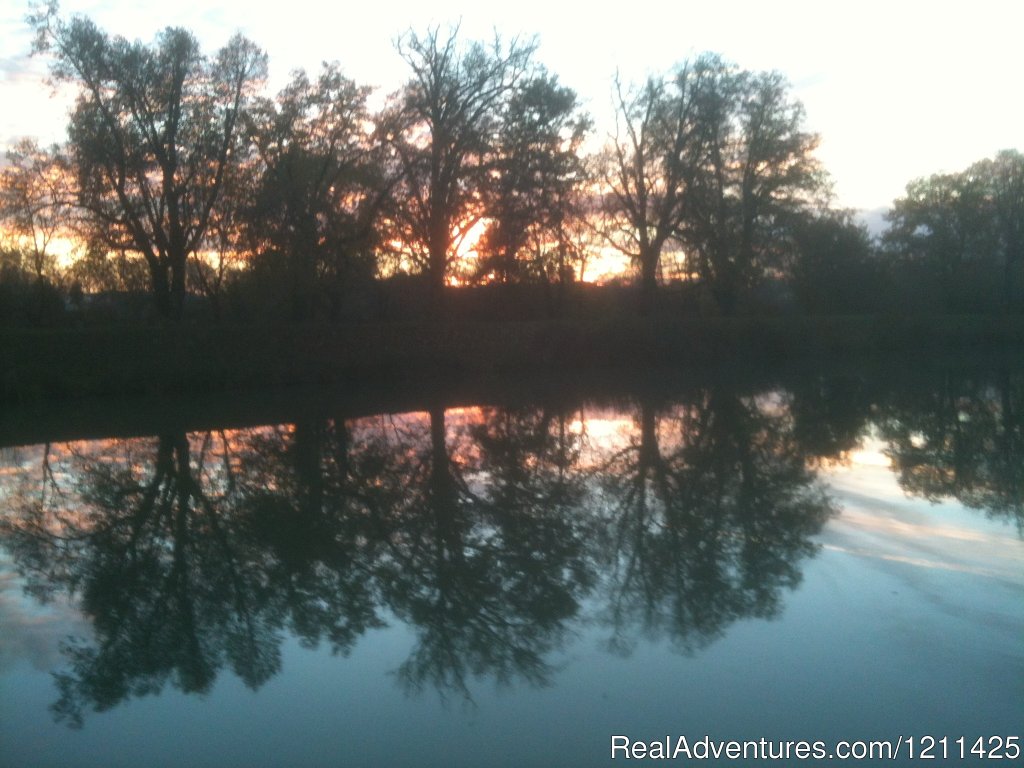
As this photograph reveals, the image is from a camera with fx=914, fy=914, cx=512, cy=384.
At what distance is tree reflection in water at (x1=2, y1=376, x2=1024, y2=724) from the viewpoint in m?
6.11

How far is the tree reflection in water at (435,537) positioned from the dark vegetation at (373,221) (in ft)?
44.4

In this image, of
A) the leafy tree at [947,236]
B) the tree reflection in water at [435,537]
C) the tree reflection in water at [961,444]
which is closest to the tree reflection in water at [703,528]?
the tree reflection in water at [435,537]

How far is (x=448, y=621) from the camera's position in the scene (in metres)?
6.42

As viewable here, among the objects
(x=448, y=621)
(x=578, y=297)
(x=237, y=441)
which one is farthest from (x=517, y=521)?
(x=578, y=297)

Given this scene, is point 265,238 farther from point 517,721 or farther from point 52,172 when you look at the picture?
point 517,721

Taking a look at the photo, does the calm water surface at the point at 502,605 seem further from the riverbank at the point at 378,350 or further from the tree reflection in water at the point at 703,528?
the riverbank at the point at 378,350

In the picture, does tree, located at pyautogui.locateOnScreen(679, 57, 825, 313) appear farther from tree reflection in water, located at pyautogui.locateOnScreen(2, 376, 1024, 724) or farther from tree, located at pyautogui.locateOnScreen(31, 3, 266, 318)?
tree reflection in water, located at pyautogui.locateOnScreen(2, 376, 1024, 724)

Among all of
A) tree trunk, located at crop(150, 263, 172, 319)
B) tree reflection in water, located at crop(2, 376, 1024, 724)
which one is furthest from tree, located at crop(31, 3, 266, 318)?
tree reflection in water, located at crop(2, 376, 1024, 724)

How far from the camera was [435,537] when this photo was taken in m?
8.87

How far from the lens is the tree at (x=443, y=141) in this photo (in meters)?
34.4

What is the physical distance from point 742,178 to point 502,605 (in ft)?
129

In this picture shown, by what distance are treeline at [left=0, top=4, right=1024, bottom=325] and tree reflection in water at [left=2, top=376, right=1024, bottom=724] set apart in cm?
1765

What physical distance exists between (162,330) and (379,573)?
2268 centimetres

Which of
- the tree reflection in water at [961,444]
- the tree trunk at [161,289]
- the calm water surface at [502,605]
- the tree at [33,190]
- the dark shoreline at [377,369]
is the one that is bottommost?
the calm water surface at [502,605]
